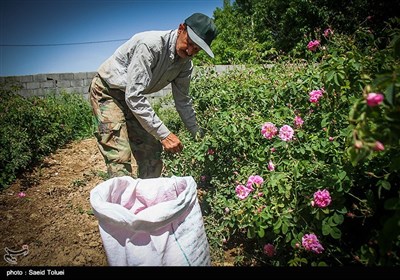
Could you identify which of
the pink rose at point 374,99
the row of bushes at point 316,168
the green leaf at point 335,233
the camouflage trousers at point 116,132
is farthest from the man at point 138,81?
the pink rose at point 374,99

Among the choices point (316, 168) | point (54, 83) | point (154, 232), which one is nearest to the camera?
point (154, 232)

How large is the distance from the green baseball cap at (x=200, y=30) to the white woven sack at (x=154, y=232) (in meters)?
0.98

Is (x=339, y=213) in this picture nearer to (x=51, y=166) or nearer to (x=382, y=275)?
(x=382, y=275)

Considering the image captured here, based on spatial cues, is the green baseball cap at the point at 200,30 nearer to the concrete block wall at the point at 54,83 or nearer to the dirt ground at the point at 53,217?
the dirt ground at the point at 53,217

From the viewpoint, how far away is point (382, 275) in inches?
44.7

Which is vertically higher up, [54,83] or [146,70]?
[146,70]

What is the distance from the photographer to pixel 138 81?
6.06 ft

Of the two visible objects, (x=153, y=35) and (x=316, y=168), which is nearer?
(x=316, y=168)

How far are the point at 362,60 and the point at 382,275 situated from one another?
98 centimetres

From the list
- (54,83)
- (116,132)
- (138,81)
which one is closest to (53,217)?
(116,132)

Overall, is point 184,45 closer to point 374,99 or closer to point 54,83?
point 374,99

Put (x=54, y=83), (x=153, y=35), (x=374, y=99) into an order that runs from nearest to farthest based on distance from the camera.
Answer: (x=374, y=99)
(x=153, y=35)
(x=54, y=83)

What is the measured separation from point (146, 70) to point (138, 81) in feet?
0.34

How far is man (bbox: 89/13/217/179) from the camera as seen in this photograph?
1871 millimetres
